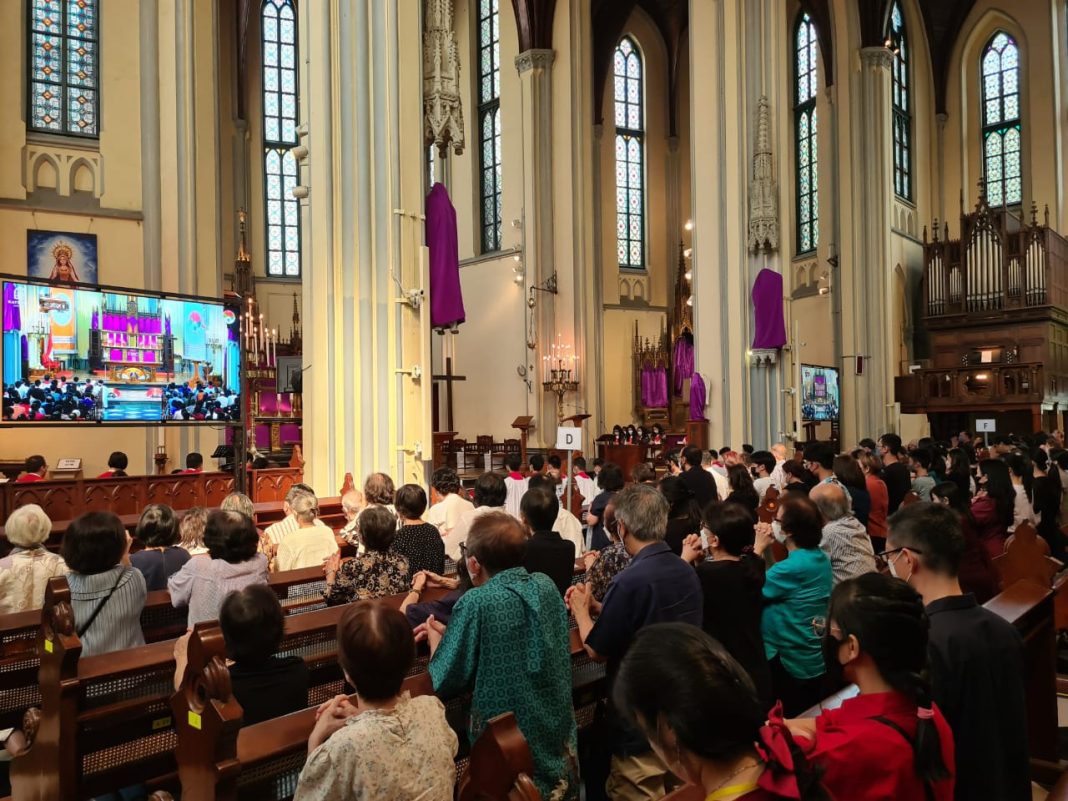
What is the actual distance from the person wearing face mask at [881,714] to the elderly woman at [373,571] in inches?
88.9

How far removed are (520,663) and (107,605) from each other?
1.96 metres

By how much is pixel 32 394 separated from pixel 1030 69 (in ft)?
82.5

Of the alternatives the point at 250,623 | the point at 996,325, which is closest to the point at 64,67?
the point at 250,623

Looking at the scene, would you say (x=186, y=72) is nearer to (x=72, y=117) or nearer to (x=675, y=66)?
(x=72, y=117)

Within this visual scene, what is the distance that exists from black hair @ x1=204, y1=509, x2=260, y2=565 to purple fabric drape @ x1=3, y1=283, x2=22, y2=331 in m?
4.76

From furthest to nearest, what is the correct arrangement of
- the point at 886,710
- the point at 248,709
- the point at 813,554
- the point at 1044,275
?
the point at 1044,275 → the point at 813,554 → the point at 248,709 → the point at 886,710

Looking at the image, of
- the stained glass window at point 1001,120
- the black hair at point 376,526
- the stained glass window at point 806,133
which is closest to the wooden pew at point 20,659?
the black hair at point 376,526

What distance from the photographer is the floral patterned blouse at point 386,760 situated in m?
1.88

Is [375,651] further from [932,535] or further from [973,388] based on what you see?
[973,388]

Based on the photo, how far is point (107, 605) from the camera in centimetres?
349

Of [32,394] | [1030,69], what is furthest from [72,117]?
[1030,69]

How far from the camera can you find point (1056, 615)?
14.2ft

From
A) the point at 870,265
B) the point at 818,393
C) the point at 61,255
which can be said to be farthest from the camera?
the point at 870,265

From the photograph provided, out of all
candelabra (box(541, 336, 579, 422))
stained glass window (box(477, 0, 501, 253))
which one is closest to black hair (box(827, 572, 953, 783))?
candelabra (box(541, 336, 579, 422))
